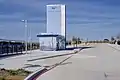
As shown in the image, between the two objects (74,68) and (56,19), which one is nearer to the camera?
(74,68)

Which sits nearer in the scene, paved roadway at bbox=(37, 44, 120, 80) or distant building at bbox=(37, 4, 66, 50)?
paved roadway at bbox=(37, 44, 120, 80)

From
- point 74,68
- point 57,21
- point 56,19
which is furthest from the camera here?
point 56,19

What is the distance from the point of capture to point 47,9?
258ft

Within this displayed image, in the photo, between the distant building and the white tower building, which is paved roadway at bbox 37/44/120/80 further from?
the white tower building

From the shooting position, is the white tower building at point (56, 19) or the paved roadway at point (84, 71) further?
the white tower building at point (56, 19)

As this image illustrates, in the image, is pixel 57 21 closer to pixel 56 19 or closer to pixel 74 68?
pixel 56 19

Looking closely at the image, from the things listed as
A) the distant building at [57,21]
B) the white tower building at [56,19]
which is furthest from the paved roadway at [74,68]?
the white tower building at [56,19]

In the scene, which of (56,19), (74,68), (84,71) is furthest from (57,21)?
(84,71)

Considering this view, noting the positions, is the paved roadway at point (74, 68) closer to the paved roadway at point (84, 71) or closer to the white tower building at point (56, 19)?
the paved roadway at point (84, 71)

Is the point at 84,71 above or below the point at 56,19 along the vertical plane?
below

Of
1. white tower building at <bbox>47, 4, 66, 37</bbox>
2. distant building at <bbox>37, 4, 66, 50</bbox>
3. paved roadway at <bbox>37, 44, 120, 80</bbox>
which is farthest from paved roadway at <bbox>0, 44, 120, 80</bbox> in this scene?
white tower building at <bbox>47, 4, 66, 37</bbox>

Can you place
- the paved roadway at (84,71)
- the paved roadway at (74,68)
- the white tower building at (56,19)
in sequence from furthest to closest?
the white tower building at (56,19) → the paved roadway at (74,68) → the paved roadway at (84,71)

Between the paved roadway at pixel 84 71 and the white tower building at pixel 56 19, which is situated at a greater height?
the white tower building at pixel 56 19

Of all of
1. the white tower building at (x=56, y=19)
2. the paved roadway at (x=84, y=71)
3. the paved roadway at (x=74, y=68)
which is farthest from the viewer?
the white tower building at (x=56, y=19)
